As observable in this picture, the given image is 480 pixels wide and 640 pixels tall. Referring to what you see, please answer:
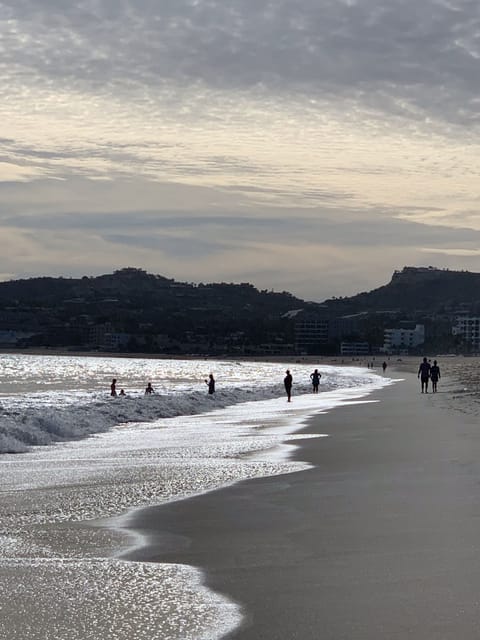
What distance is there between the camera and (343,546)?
7.14m

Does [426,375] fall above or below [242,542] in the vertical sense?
above

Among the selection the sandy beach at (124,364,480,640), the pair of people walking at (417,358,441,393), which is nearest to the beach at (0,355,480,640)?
the sandy beach at (124,364,480,640)

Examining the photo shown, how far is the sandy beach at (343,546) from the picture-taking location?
5180mm

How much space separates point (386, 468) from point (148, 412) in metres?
17.7

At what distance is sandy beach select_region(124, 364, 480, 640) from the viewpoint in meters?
5.18

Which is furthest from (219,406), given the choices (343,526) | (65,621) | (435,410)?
(65,621)

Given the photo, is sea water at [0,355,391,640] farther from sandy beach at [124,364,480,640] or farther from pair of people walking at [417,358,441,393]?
pair of people walking at [417,358,441,393]

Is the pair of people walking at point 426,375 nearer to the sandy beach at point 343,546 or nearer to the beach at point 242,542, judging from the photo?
the beach at point 242,542

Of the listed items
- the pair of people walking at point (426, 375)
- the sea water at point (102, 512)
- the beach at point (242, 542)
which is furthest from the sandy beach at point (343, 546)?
the pair of people walking at point (426, 375)

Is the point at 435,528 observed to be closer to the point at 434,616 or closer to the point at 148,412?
the point at 434,616

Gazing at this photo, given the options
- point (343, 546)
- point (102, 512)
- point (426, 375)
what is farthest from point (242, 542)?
point (426, 375)

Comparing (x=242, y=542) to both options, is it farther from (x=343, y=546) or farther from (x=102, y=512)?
(x=102, y=512)

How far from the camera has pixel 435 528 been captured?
764 cm

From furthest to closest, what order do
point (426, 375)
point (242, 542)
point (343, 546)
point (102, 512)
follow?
point (426, 375)
point (102, 512)
point (242, 542)
point (343, 546)
